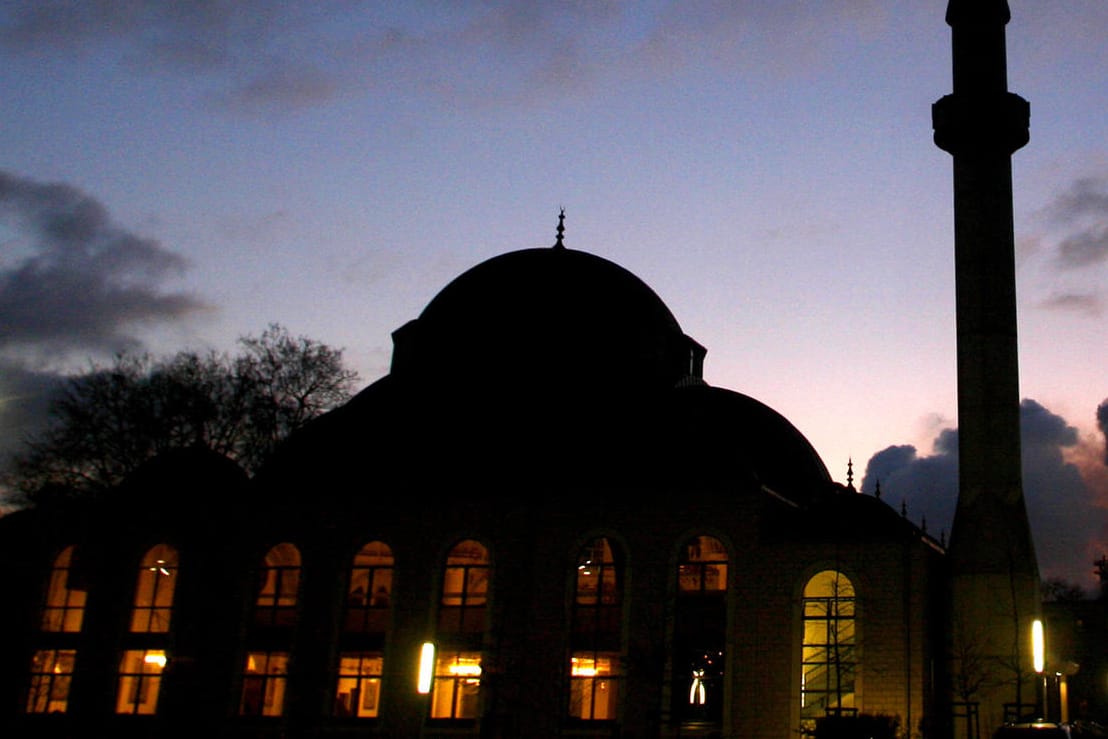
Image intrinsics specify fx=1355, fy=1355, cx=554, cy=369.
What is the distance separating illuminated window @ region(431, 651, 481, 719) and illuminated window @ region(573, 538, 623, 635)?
3244 millimetres

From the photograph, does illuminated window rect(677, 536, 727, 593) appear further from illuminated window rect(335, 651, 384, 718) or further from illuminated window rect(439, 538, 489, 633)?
illuminated window rect(335, 651, 384, 718)

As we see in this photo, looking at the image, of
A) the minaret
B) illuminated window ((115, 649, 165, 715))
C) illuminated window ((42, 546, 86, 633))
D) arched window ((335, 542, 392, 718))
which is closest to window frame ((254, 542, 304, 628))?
arched window ((335, 542, 392, 718))

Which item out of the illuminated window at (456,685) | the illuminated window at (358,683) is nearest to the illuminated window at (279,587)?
the illuminated window at (358,683)

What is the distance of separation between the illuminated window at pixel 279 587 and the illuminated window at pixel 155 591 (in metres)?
3.24

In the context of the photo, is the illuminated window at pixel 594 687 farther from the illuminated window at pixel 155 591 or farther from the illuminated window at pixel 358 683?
the illuminated window at pixel 155 591

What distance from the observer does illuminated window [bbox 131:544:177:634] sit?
140 feet

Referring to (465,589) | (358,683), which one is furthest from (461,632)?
(358,683)

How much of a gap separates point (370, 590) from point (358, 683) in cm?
275

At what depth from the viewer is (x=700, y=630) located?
36.5 meters

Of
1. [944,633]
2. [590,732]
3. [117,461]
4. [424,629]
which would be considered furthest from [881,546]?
[117,461]

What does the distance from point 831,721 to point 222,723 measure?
1911cm

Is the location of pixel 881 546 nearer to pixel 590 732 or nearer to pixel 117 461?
pixel 590 732

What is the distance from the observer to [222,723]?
132 feet

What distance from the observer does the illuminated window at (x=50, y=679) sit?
141 ft
